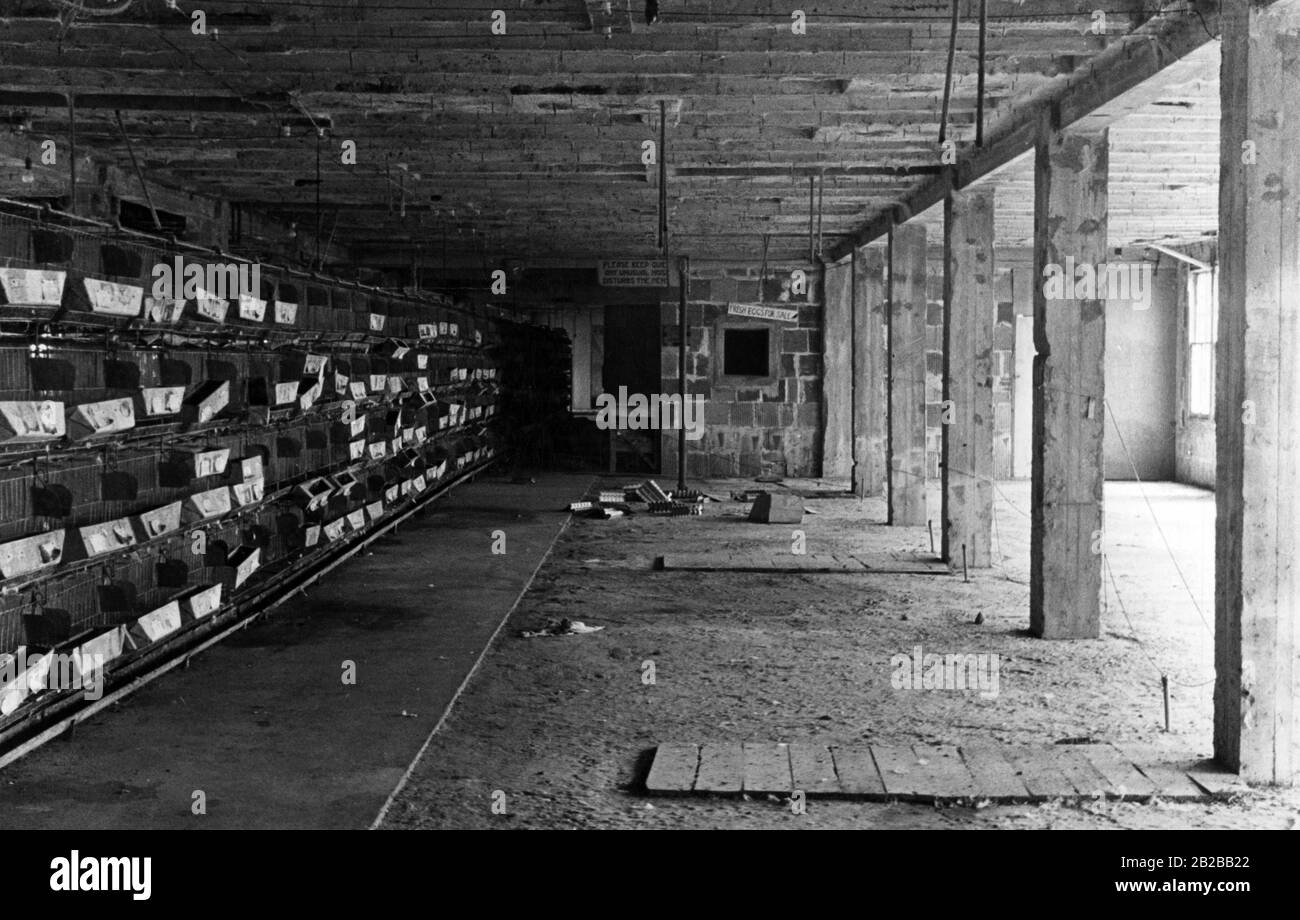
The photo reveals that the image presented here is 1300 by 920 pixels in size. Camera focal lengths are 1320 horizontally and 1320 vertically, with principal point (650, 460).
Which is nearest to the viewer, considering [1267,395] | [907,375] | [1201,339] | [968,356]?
[1267,395]

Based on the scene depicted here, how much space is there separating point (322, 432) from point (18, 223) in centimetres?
517

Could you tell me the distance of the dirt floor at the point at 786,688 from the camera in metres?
5.32

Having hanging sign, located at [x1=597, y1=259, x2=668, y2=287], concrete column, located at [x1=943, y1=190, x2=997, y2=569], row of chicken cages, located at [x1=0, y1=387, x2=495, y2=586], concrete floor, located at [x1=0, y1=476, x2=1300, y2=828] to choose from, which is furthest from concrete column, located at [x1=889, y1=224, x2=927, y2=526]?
row of chicken cages, located at [x1=0, y1=387, x2=495, y2=586]

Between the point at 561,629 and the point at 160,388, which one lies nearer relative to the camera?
the point at 160,388

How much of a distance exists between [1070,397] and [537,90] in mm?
4101

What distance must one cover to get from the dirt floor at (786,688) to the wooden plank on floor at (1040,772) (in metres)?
0.10

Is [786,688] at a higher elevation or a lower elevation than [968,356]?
lower

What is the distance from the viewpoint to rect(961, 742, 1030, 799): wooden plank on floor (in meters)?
5.43

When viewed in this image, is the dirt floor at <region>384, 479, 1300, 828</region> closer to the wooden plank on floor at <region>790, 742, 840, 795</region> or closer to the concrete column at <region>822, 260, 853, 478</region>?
the wooden plank on floor at <region>790, 742, 840, 795</region>

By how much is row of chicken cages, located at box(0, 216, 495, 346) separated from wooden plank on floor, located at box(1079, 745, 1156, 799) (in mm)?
4980

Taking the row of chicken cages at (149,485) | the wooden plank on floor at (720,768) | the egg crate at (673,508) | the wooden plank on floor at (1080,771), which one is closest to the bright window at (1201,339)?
the egg crate at (673,508)

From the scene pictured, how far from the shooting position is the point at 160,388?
7.02m

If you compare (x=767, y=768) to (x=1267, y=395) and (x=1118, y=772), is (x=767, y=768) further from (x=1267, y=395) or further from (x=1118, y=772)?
(x=1267, y=395)

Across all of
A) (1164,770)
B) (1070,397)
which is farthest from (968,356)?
(1164,770)
